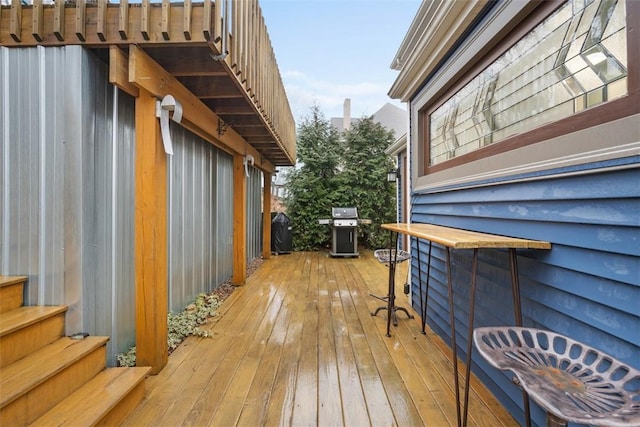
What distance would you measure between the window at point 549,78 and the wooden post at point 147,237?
2.35 metres

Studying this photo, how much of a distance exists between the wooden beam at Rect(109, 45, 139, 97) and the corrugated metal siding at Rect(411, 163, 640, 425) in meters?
2.48

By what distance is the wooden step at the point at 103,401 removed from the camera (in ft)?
4.44

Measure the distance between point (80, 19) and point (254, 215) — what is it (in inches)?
200

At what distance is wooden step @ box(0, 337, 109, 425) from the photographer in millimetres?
1261

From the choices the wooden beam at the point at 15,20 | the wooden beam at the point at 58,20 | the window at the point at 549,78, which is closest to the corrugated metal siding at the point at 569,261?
the window at the point at 549,78

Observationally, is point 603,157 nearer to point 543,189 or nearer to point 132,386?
point 543,189

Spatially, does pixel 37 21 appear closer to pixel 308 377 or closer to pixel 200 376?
pixel 200 376

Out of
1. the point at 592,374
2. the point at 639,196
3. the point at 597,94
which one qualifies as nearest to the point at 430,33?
the point at 597,94

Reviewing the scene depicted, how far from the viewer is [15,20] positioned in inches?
69.4

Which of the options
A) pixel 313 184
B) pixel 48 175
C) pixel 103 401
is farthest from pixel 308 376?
pixel 313 184

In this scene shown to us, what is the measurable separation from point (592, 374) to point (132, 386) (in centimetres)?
211

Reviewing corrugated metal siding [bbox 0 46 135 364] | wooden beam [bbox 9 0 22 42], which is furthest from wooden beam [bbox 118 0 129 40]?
wooden beam [bbox 9 0 22 42]

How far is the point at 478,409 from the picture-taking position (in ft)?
5.63

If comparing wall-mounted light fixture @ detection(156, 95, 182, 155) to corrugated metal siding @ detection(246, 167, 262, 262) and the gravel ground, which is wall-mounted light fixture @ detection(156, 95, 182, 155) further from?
corrugated metal siding @ detection(246, 167, 262, 262)
